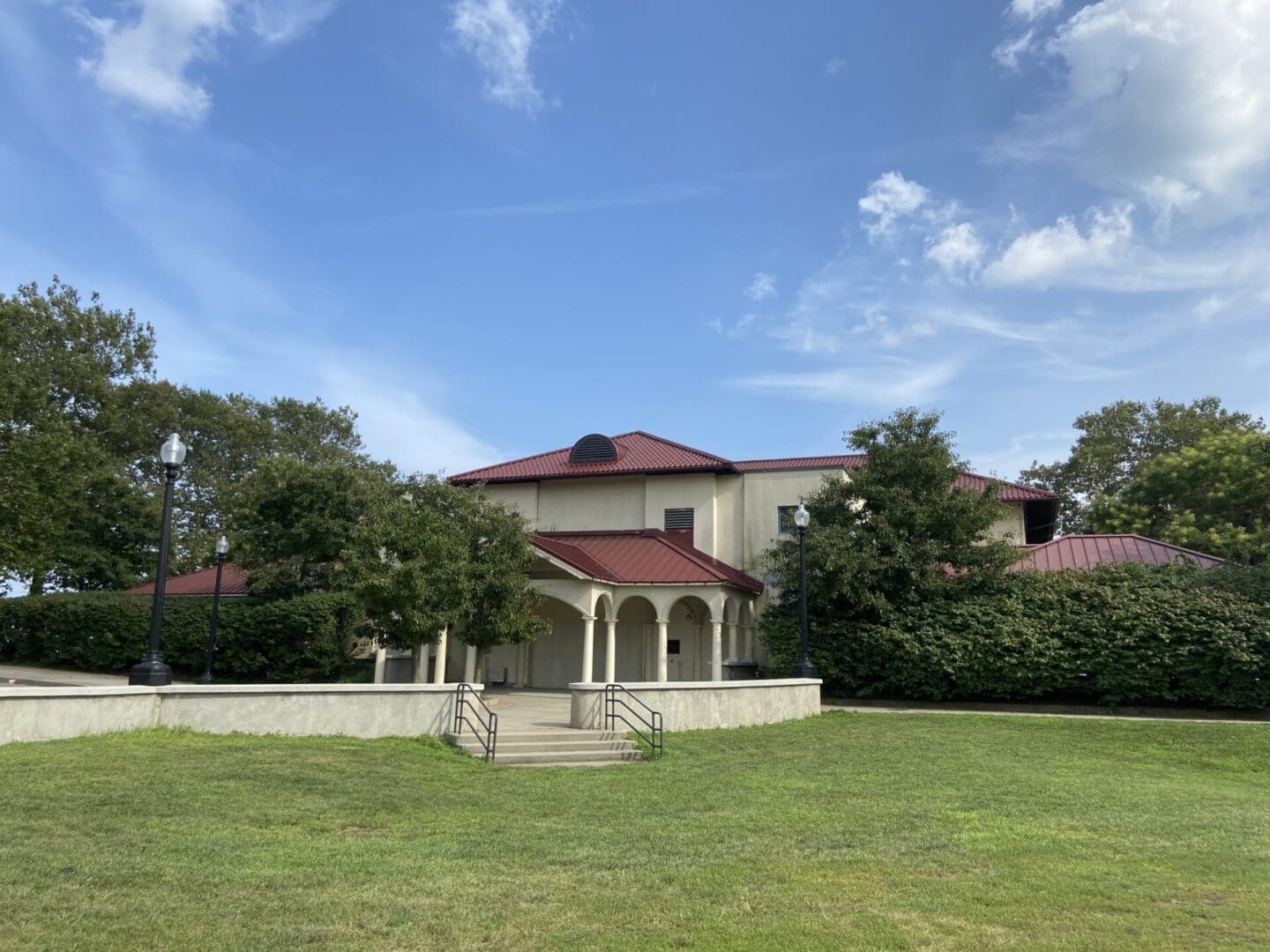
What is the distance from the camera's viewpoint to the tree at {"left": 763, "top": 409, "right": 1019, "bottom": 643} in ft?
76.3

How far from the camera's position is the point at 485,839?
7941mm

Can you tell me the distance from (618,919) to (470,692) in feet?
31.7

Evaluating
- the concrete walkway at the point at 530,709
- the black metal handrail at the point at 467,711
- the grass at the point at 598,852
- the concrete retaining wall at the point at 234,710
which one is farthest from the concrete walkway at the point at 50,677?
the grass at the point at 598,852

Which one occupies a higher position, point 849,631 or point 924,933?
point 849,631

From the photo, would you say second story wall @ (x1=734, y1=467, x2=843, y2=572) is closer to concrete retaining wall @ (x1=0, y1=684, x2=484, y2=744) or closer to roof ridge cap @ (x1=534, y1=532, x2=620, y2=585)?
roof ridge cap @ (x1=534, y1=532, x2=620, y2=585)

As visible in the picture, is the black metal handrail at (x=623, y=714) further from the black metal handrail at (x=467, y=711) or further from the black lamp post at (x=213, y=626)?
the black lamp post at (x=213, y=626)

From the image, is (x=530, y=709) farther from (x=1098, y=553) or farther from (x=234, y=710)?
(x=1098, y=553)

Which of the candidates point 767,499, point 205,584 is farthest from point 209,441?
point 767,499

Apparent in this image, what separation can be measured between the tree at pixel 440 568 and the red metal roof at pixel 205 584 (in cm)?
1488

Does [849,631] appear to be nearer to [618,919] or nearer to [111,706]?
[111,706]

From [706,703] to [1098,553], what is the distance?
56.3 feet

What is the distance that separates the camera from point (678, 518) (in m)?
31.1

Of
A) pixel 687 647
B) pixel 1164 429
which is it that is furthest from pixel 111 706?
pixel 1164 429

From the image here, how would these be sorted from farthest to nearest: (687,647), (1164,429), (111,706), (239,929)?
(1164,429), (687,647), (111,706), (239,929)
